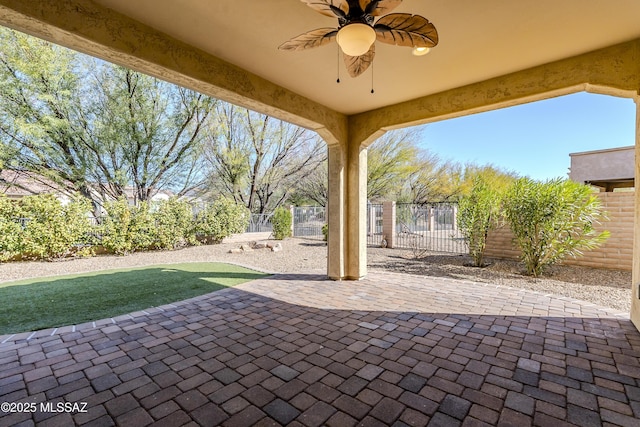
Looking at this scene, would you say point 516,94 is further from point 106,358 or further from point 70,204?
point 70,204

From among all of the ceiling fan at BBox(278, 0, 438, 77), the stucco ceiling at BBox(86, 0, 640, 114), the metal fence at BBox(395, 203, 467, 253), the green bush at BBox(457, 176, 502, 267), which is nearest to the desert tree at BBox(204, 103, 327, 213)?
the metal fence at BBox(395, 203, 467, 253)

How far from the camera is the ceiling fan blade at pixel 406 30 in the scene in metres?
1.84

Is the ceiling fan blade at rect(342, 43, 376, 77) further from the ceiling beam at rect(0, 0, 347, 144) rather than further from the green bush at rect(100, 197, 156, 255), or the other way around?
the green bush at rect(100, 197, 156, 255)

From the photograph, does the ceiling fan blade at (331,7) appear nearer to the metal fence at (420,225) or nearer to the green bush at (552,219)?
the green bush at (552,219)

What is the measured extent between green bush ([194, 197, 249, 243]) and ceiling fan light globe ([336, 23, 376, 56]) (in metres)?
8.83

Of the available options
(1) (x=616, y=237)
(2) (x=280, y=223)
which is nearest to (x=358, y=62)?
(1) (x=616, y=237)

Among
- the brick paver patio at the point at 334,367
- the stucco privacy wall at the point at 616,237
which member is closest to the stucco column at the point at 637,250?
the brick paver patio at the point at 334,367

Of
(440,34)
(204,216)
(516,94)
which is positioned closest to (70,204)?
(204,216)

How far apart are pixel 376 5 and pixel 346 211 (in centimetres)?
338

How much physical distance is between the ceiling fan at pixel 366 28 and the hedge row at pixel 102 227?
24.7 ft

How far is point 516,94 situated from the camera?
128 inches

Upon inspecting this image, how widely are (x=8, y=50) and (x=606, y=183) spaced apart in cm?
1969

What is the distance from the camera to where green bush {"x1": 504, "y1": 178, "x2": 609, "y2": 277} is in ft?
16.2

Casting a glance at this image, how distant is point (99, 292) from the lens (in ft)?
13.7
